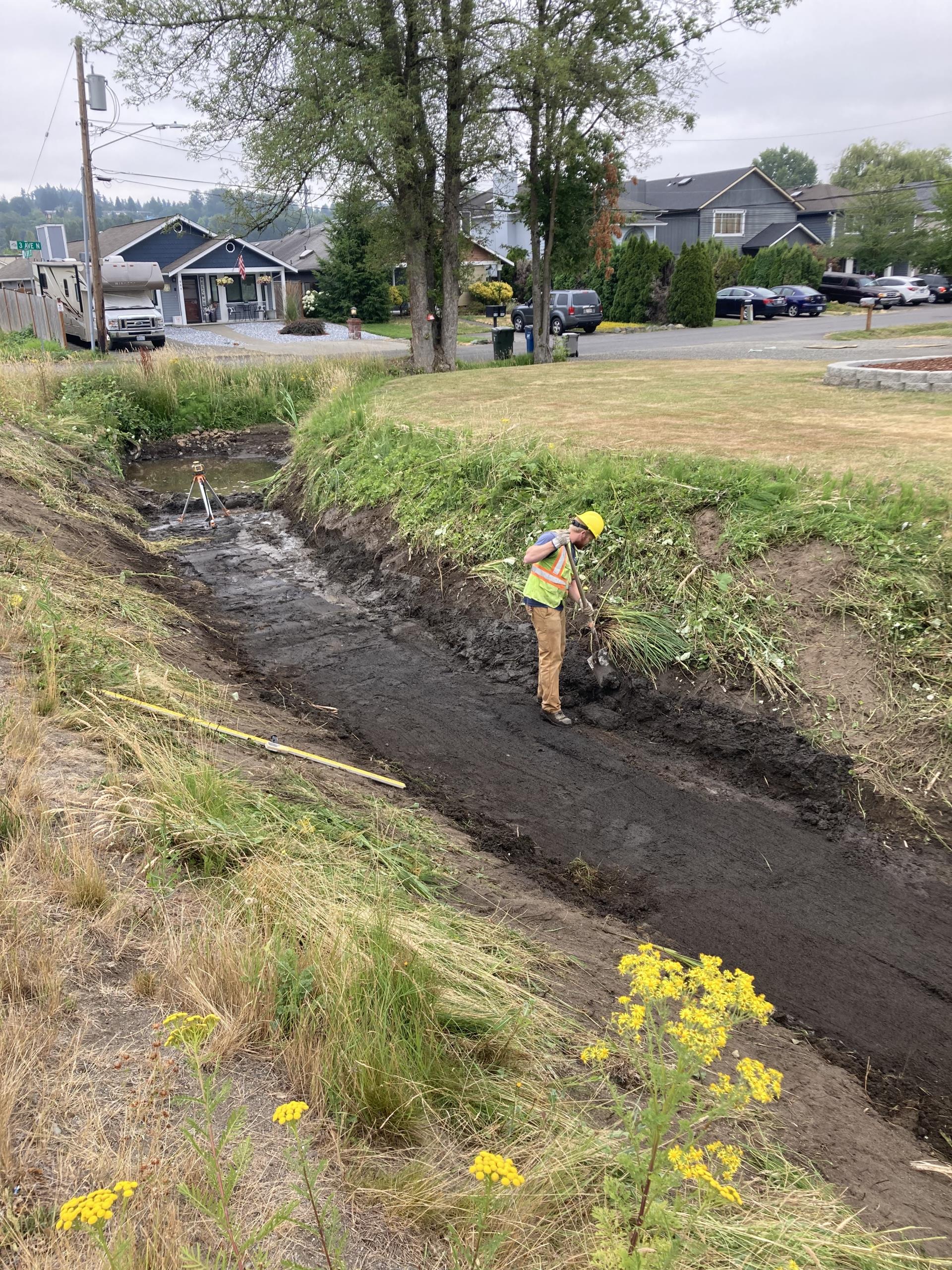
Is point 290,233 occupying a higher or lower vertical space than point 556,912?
higher

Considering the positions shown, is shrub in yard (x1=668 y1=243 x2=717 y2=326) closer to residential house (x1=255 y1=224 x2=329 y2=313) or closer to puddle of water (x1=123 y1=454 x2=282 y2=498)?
residential house (x1=255 y1=224 x2=329 y2=313)

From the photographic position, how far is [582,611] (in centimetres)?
872

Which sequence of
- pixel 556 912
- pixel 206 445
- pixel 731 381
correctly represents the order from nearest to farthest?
pixel 556 912 < pixel 731 381 < pixel 206 445

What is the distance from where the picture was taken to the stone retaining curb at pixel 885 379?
42.8 ft

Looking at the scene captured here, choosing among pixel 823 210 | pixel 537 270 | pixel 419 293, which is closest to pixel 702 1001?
pixel 419 293

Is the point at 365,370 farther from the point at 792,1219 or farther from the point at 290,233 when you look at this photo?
the point at 290,233

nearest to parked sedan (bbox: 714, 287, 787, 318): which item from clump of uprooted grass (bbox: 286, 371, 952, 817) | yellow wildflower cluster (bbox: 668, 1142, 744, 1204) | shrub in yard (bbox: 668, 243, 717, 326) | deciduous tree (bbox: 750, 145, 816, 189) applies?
shrub in yard (bbox: 668, 243, 717, 326)

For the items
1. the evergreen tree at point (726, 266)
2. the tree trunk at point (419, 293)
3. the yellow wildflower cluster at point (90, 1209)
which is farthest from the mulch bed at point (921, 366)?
the evergreen tree at point (726, 266)

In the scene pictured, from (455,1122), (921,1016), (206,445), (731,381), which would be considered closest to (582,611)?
(921,1016)

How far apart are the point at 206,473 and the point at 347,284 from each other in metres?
31.3

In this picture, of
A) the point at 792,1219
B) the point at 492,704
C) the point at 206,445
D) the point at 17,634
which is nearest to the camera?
the point at 792,1219

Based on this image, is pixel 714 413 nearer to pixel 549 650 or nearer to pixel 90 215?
pixel 549 650

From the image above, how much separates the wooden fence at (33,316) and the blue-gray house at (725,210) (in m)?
34.1

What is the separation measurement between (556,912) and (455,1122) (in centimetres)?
229
